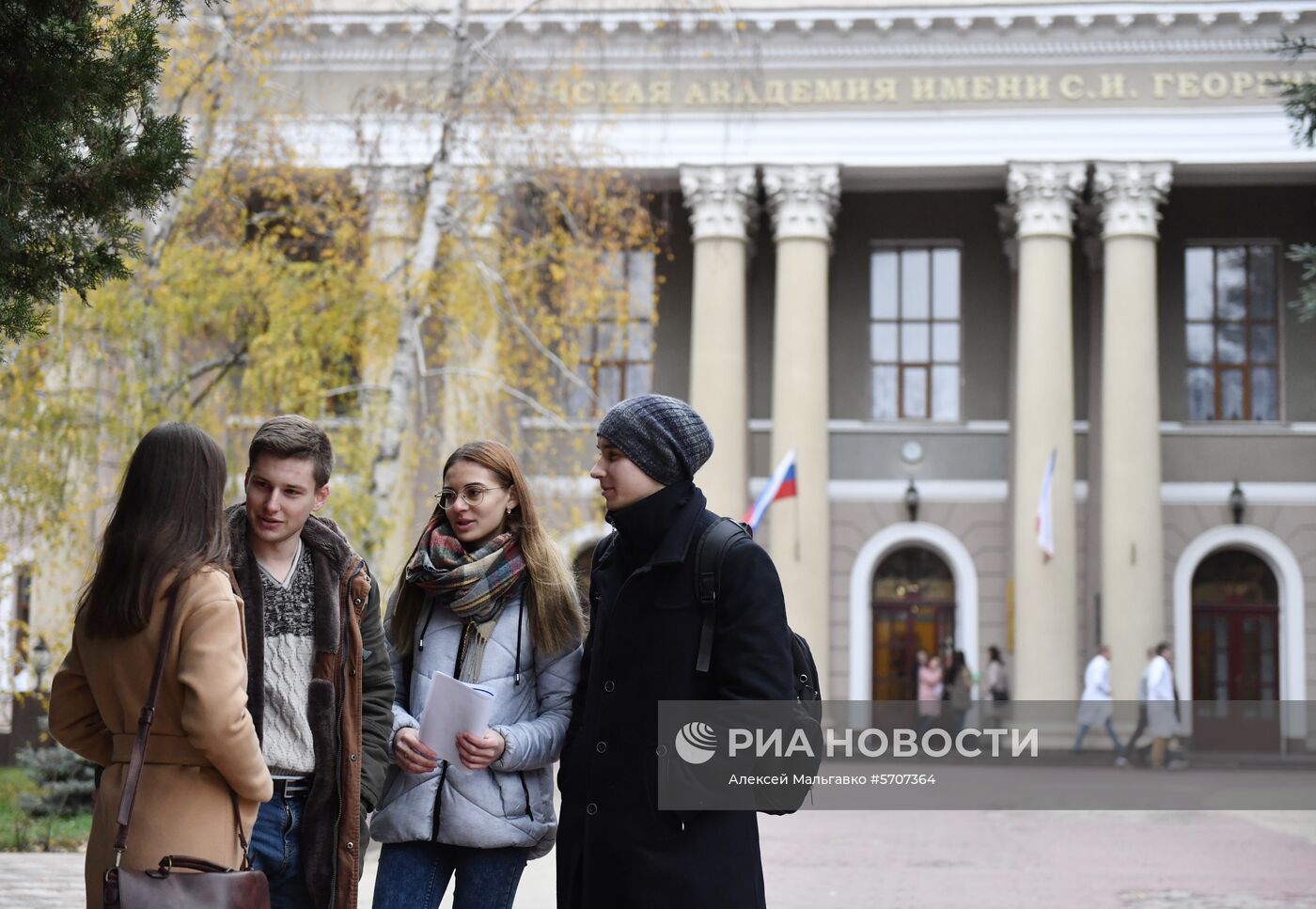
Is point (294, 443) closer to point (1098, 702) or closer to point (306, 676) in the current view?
point (306, 676)

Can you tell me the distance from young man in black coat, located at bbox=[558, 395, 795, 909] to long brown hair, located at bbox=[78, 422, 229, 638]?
3.16 feet

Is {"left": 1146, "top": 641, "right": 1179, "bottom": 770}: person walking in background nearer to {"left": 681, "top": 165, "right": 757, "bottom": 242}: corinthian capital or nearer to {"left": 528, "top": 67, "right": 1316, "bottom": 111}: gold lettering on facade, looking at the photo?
{"left": 528, "top": 67, "right": 1316, "bottom": 111}: gold lettering on facade

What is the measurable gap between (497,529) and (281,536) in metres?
0.61

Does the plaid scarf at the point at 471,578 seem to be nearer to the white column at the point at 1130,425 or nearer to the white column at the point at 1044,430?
the white column at the point at 1044,430

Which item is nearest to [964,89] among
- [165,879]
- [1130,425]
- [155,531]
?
[1130,425]

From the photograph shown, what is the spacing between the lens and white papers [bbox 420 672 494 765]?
4227mm

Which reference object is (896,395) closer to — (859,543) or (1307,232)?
(859,543)

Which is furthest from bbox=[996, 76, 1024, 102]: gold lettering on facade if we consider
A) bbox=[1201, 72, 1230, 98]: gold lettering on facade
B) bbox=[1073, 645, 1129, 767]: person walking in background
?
bbox=[1073, 645, 1129, 767]: person walking in background

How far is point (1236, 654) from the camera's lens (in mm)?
26188

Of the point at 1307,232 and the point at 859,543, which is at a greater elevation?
the point at 1307,232

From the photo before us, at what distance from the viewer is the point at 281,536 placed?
171 inches

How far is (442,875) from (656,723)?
0.97 metres

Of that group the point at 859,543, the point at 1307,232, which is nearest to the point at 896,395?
the point at 859,543

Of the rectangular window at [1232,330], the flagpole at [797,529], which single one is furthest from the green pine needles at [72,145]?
the rectangular window at [1232,330]
